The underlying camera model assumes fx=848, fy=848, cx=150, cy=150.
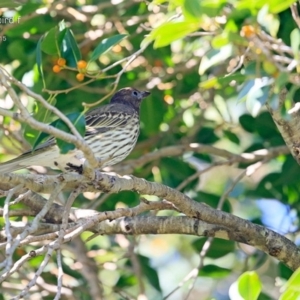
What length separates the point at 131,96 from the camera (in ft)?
20.0

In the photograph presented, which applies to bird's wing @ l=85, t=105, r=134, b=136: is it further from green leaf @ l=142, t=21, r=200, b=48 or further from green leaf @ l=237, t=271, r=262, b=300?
green leaf @ l=142, t=21, r=200, b=48

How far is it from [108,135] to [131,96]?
527mm

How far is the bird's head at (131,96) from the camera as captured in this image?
5.83 m

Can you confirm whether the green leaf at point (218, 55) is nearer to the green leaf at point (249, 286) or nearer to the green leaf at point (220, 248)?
the green leaf at point (249, 286)

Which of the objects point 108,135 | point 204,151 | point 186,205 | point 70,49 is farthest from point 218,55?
point 108,135

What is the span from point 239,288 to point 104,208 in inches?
116

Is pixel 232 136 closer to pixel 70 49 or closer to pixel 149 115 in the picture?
pixel 149 115

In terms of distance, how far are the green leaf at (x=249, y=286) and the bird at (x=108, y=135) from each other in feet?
6.67

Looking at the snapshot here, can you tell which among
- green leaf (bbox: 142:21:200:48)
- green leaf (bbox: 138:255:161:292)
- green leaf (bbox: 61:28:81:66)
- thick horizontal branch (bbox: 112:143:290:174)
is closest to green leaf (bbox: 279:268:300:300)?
green leaf (bbox: 142:21:200:48)

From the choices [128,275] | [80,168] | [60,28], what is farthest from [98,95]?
[80,168]

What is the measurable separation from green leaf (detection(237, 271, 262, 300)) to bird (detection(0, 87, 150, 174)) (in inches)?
80.1

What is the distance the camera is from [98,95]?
5.77m

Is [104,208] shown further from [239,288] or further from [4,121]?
[239,288]

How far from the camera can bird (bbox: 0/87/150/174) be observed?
15.9 feet
